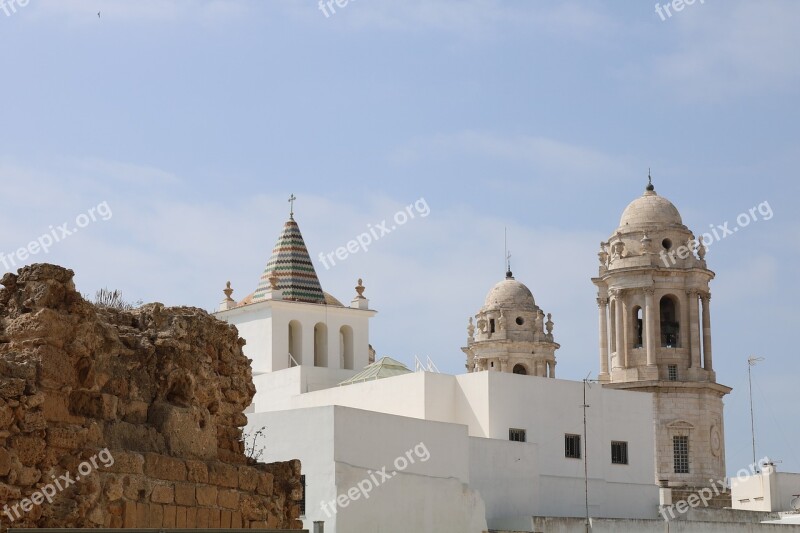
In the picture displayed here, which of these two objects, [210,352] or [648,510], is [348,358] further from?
[210,352]

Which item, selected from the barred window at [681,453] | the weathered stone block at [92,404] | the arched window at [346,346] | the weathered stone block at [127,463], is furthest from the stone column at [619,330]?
the weathered stone block at [127,463]

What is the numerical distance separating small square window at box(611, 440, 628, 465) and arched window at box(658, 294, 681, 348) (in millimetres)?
12590

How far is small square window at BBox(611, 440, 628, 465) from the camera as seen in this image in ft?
110

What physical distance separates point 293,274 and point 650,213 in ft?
48.4

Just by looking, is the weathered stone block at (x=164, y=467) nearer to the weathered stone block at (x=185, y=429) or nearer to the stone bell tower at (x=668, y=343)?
the weathered stone block at (x=185, y=429)

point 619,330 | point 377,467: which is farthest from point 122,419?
point 619,330

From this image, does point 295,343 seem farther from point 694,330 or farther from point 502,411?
point 694,330

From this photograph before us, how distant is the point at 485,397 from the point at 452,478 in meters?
4.16

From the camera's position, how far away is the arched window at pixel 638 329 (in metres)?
46.1

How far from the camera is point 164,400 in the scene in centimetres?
1075

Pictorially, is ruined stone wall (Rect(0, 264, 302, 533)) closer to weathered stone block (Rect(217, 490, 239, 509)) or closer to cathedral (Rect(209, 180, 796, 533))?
weathered stone block (Rect(217, 490, 239, 509))

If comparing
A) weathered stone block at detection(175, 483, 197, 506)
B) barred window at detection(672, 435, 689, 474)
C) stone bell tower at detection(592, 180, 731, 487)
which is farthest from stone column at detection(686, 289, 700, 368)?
weathered stone block at detection(175, 483, 197, 506)

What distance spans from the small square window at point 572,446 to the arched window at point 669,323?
13.9 meters

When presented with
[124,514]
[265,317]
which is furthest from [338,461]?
[124,514]
